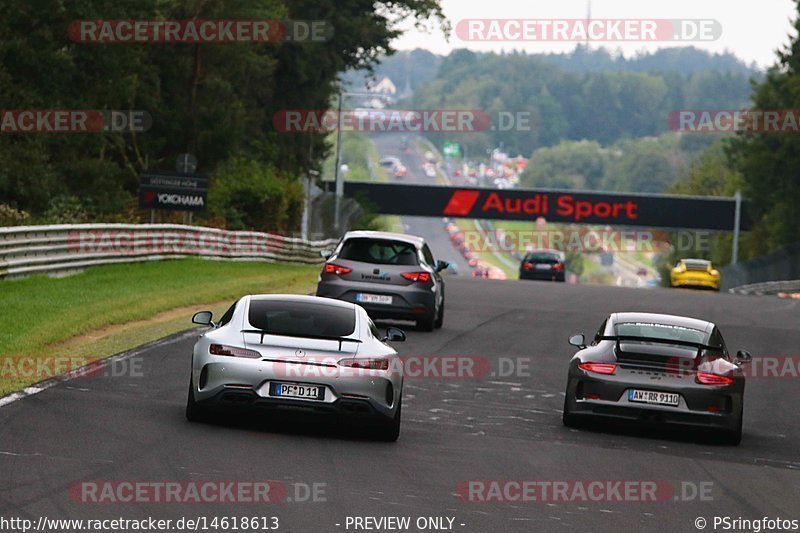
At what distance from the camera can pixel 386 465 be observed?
1177cm

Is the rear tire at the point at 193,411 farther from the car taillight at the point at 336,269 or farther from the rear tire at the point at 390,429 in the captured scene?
the car taillight at the point at 336,269

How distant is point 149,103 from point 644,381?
141 feet

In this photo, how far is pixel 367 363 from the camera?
1309 cm

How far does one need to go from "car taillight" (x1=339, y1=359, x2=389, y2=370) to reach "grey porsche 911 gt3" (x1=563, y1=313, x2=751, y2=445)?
8.48ft

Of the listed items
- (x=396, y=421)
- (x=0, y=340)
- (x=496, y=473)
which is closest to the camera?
(x=496, y=473)

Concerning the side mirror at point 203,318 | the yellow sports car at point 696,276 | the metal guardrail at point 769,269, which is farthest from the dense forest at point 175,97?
the side mirror at point 203,318

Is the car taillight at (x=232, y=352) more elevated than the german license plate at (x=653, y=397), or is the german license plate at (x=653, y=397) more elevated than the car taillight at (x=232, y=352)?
the car taillight at (x=232, y=352)

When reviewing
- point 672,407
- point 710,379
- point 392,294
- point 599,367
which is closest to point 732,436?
point 710,379

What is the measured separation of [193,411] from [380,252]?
1178cm

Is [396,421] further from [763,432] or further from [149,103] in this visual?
[149,103]

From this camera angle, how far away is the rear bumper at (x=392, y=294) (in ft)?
80.2

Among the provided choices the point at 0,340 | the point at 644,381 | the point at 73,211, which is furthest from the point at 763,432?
the point at 73,211

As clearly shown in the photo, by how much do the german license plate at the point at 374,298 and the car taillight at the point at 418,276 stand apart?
0.45m

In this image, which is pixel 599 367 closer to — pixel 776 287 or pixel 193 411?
pixel 193 411
